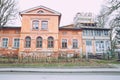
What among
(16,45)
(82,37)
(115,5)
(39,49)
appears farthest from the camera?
(82,37)

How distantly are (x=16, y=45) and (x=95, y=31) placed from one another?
18882 millimetres

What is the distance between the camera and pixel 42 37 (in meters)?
35.1

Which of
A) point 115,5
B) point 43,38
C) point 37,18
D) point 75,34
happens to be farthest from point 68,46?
point 115,5

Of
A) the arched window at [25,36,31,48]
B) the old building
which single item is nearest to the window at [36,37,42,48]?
the old building

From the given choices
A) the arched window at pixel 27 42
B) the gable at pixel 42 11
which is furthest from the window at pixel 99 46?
the arched window at pixel 27 42

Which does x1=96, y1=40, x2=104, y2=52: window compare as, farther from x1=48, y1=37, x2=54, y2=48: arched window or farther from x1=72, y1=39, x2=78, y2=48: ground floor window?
x1=48, y1=37, x2=54, y2=48: arched window

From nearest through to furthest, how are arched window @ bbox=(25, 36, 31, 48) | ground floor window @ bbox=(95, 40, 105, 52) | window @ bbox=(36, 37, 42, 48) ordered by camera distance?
arched window @ bbox=(25, 36, 31, 48), window @ bbox=(36, 37, 42, 48), ground floor window @ bbox=(95, 40, 105, 52)

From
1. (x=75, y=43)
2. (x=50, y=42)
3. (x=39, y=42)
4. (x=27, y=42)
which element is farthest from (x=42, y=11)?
(x=75, y=43)

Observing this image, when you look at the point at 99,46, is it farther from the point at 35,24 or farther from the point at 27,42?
the point at 27,42

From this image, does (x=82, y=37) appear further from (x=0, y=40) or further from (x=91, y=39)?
(x=0, y=40)

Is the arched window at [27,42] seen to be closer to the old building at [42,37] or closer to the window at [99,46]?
the old building at [42,37]

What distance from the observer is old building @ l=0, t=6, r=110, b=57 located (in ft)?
114

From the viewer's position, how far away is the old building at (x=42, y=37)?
114 ft

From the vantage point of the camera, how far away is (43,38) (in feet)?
115
